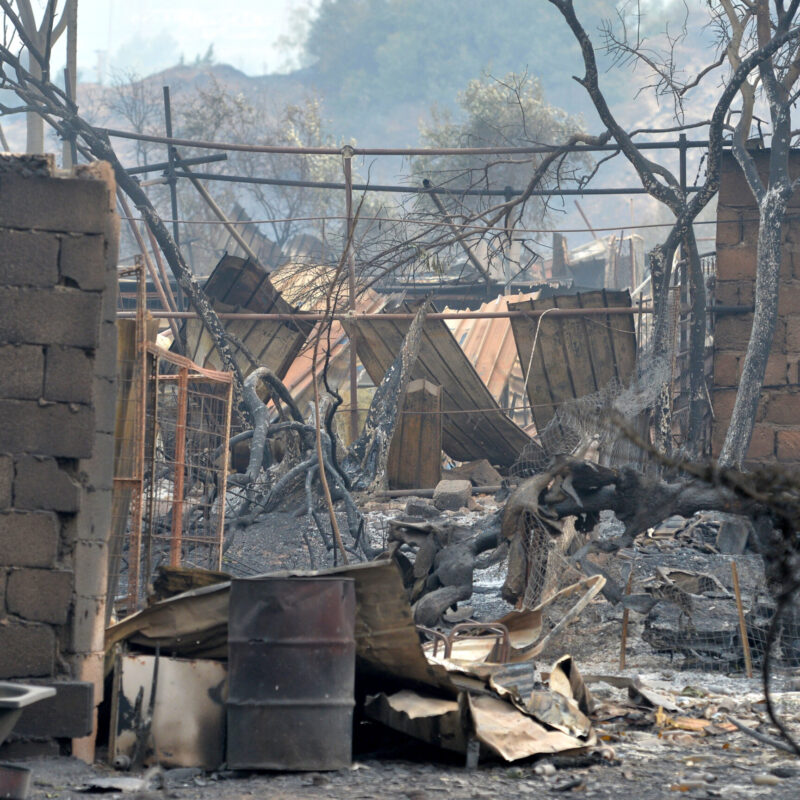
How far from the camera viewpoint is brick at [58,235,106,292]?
178 inches

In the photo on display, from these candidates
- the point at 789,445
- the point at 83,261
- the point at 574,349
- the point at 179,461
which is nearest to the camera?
the point at 83,261

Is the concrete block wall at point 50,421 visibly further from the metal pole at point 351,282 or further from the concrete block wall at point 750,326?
the concrete block wall at point 750,326

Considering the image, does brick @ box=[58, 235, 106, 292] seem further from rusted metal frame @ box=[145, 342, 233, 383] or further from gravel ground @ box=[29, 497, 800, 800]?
gravel ground @ box=[29, 497, 800, 800]

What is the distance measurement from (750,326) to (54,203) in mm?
7533

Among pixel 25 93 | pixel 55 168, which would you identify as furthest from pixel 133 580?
pixel 25 93

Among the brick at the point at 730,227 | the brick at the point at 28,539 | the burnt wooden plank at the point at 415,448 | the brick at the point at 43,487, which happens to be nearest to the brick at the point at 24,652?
the brick at the point at 28,539

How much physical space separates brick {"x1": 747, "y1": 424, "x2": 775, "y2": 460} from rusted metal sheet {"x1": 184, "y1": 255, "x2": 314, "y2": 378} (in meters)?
4.65

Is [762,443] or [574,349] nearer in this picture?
[762,443]

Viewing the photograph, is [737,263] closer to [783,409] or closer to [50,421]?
[783,409]

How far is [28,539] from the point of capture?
14.5 feet

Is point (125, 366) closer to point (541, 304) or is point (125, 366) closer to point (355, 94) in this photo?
point (541, 304)

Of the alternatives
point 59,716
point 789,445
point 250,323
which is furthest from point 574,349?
point 59,716

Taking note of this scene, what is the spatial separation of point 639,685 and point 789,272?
5.95m

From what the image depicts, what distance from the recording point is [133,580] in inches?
228
